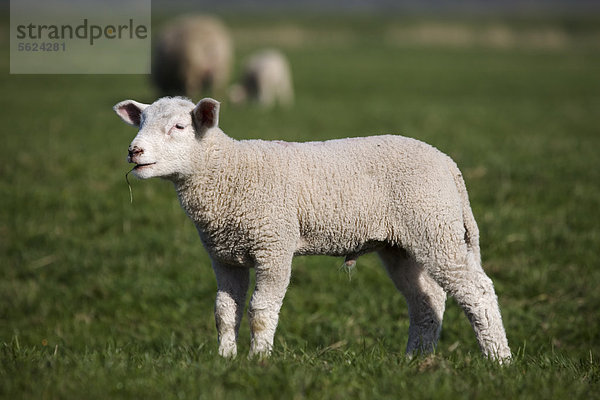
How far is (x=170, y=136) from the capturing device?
367 centimetres

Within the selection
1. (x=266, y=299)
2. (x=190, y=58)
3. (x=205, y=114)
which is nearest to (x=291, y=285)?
(x=266, y=299)

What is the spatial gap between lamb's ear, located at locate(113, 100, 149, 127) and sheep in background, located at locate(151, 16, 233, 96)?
57.7 ft

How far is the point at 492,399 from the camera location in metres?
3.13

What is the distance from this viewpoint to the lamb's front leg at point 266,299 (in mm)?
3791

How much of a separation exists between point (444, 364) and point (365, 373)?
44cm

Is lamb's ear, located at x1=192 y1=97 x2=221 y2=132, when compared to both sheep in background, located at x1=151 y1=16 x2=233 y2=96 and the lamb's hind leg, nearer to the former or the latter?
the lamb's hind leg

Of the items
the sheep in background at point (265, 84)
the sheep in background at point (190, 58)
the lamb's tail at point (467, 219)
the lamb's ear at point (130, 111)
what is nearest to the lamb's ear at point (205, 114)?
the lamb's ear at point (130, 111)

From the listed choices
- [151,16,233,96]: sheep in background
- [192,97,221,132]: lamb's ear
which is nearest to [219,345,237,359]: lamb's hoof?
[192,97,221,132]: lamb's ear

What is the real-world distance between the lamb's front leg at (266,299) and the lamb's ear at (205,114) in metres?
0.84

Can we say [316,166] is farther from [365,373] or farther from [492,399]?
[492,399]

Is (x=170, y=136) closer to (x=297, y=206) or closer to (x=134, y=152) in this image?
(x=134, y=152)

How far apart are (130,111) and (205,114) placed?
0.57m

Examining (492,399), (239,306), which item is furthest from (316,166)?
(492,399)

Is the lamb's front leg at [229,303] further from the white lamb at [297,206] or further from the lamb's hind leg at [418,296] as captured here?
the lamb's hind leg at [418,296]
